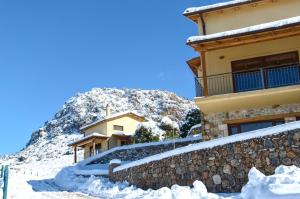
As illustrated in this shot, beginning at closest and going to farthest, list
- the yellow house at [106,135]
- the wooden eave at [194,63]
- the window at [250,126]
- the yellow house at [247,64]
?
the yellow house at [247,64] < the window at [250,126] < the wooden eave at [194,63] < the yellow house at [106,135]

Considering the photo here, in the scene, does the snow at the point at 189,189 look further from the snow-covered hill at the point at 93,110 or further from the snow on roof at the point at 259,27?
the snow-covered hill at the point at 93,110

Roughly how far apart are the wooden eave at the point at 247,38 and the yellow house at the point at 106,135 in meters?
22.7

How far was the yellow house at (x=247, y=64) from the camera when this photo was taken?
16.6 m

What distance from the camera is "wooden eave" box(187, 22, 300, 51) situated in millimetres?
16109

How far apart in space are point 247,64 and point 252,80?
2.92ft

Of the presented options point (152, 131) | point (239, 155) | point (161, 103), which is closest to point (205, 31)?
point (239, 155)

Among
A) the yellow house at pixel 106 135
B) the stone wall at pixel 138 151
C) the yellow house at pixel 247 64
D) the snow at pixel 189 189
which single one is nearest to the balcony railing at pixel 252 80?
the yellow house at pixel 247 64

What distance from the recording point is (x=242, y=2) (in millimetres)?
18609

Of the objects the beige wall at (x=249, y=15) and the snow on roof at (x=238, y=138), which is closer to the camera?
the snow on roof at (x=238, y=138)

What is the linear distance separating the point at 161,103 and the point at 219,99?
62087 mm

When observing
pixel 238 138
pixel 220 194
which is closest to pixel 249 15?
pixel 238 138

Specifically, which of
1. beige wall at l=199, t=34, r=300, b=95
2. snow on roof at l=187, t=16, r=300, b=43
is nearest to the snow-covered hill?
beige wall at l=199, t=34, r=300, b=95

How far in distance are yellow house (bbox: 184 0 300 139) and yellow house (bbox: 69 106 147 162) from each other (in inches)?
853

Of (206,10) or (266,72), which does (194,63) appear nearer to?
(206,10)
